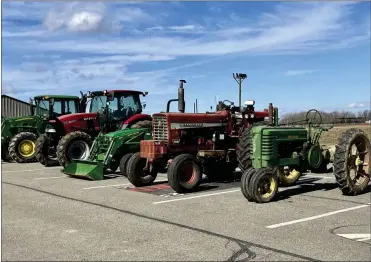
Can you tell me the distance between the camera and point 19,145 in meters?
17.0

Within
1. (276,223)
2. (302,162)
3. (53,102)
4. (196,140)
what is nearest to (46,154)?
(53,102)

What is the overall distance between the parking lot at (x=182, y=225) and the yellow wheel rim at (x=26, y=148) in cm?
786

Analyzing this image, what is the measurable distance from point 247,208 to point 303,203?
106 centimetres

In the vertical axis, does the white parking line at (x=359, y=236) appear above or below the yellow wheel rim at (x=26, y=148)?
below

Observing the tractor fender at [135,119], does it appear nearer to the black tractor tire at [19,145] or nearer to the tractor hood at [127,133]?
the tractor hood at [127,133]

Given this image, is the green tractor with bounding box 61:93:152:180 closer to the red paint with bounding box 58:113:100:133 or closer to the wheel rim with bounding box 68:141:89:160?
the wheel rim with bounding box 68:141:89:160

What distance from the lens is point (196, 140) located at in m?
10.3

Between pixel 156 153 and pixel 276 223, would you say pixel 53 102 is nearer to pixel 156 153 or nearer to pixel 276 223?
pixel 156 153

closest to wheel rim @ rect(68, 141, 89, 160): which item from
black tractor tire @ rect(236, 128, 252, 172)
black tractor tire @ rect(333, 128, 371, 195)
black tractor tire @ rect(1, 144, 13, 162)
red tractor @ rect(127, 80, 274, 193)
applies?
red tractor @ rect(127, 80, 274, 193)

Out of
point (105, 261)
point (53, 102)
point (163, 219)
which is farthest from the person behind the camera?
point (53, 102)

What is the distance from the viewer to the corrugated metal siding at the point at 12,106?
2878 centimetres

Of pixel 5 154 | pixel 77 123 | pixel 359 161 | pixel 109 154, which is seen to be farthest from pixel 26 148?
pixel 359 161

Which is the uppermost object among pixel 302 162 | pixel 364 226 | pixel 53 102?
pixel 53 102

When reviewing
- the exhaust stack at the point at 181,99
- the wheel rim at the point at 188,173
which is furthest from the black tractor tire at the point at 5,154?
the wheel rim at the point at 188,173
